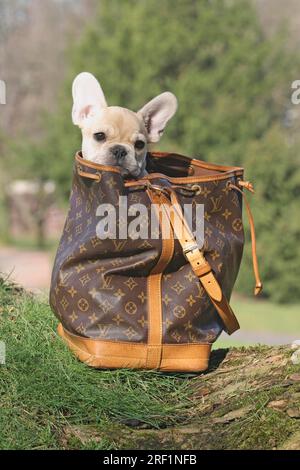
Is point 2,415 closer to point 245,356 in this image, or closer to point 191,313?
point 191,313

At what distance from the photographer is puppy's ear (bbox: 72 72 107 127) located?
3521 millimetres

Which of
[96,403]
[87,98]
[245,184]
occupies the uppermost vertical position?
[87,98]

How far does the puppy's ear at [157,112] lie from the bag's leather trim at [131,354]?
1164 mm

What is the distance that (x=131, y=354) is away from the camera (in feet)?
9.73

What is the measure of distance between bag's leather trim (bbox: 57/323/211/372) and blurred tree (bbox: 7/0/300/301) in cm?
976

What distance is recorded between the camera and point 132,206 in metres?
2.96

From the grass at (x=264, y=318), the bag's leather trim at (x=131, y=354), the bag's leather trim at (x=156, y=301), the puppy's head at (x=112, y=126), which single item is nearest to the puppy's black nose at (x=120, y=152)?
the puppy's head at (x=112, y=126)

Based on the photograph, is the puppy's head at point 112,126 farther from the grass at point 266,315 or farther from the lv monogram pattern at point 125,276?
the grass at point 266,315

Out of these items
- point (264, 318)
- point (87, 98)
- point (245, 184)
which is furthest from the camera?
point (264, 318)

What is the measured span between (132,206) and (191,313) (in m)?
0.51

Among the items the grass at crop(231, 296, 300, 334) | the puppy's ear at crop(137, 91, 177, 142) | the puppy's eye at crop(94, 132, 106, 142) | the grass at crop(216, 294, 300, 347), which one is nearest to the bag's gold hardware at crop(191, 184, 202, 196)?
the puppy's eye at crop(94, 132, 106, 142)

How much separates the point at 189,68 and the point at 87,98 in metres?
10.7

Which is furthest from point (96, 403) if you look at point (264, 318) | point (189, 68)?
point (189, 68)

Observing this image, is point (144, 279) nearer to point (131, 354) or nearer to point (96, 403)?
point (131, 354)
